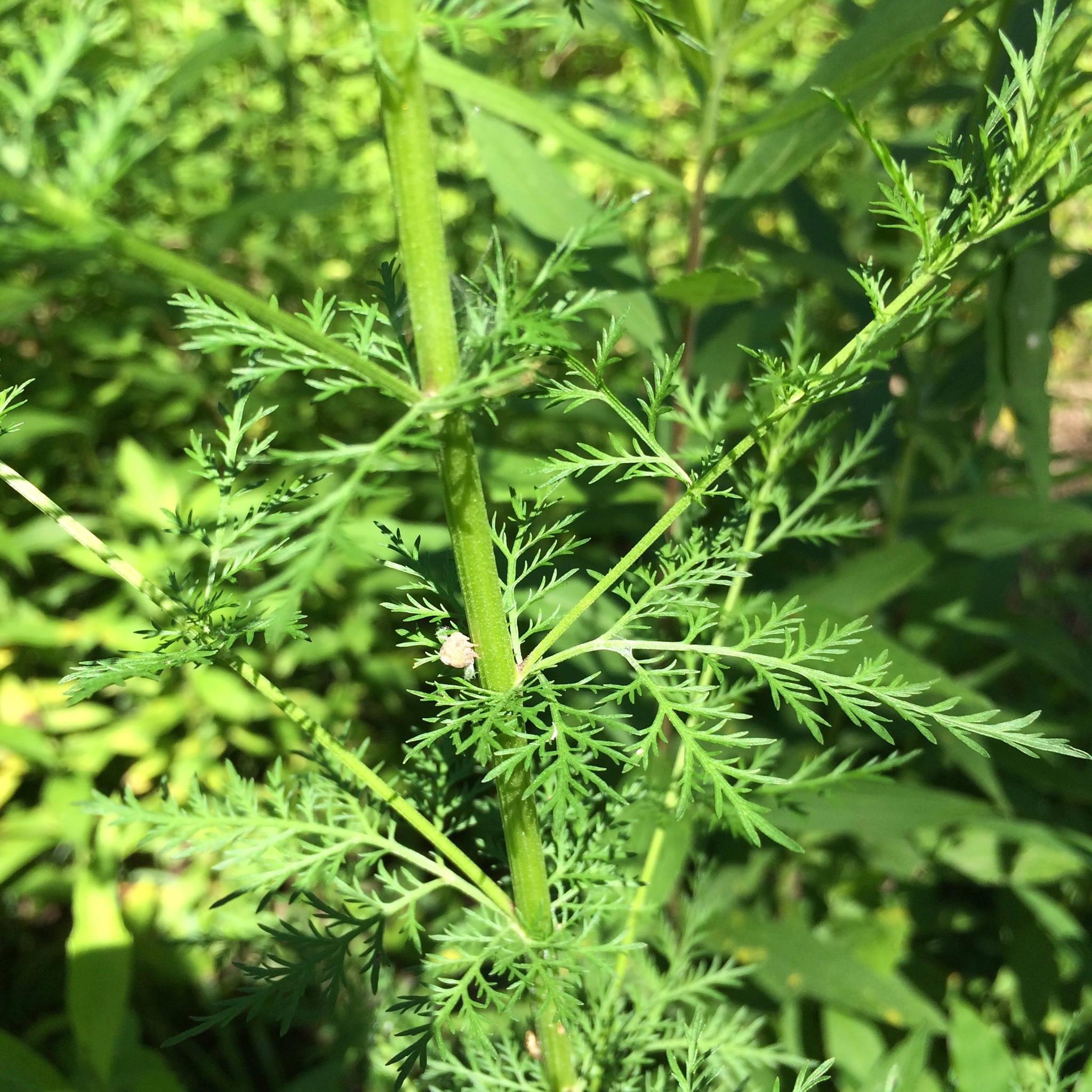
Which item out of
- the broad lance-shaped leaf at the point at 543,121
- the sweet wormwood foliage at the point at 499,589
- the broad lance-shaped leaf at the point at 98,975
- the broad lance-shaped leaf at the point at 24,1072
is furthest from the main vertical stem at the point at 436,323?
the broad lance-shaped leaf at the point at 98,975

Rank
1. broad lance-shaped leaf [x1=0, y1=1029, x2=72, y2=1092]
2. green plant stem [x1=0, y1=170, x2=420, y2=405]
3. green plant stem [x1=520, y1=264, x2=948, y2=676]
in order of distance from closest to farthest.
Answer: green plant stem [x1=0, y1=170, x2=420, y2=405] < green plant stem [x1=520, y1=264, x2=948, y2=676] < broad lance-shaped leaf [x1=0, y1=1029, x2=72, y2=1092]

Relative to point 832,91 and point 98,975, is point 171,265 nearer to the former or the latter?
point 832,91

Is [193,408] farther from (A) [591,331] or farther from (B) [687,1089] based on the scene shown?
(B) [687,1089]

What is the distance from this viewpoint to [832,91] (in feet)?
2.49

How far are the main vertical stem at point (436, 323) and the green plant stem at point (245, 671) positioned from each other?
44mm

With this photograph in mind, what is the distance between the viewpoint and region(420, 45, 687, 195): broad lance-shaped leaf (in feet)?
2.94

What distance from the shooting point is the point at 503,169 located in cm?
103

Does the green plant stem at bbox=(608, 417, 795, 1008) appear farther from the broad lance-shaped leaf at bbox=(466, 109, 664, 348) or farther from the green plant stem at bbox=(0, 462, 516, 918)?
the broad lance-shaped leaf at bbox=(466, 109, 664, 348)

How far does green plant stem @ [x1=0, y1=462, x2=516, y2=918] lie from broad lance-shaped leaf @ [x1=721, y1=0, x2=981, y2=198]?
0.53 metres

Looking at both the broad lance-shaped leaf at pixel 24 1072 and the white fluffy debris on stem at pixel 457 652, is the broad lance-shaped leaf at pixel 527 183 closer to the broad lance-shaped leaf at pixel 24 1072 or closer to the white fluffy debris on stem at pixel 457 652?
the white fluffy debris on stem at pixel 457 652

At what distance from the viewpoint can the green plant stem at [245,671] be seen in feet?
1.53

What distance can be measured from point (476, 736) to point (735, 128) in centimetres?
75

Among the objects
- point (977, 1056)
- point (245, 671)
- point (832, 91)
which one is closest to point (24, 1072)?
point (245, 671)

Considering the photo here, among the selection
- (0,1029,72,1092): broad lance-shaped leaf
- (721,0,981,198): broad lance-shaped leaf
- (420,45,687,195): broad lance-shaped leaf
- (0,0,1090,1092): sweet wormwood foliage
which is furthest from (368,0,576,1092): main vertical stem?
(0,1029,72,1092): broad lance-shaped leaf
